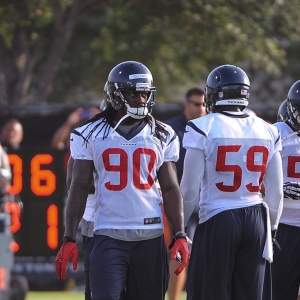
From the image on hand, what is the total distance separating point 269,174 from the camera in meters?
6.68

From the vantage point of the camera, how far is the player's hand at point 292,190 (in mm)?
7270

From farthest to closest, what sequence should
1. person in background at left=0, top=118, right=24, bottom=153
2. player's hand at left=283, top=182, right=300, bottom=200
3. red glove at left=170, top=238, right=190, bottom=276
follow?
person in background at left=0, top=118, right=24, bottom=153 → player's hand at left=283, top=182, right=300, bottom=200 → red glove at left=170, top=238, right=190, bottom=276

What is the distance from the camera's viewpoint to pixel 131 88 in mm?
6484

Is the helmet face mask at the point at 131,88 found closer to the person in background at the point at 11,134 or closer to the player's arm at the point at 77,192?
the player's arm at the point at 77,192

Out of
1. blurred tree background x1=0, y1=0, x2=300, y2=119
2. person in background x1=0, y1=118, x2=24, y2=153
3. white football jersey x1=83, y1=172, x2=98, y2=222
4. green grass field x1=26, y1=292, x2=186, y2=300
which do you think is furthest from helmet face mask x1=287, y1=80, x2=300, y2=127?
blurred tree background x1=0, y1=0, x2=300, y2=119

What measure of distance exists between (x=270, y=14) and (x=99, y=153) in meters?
12.4

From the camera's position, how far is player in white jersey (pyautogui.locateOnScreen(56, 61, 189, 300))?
20.6 ft

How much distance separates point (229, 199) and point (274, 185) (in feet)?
1.19

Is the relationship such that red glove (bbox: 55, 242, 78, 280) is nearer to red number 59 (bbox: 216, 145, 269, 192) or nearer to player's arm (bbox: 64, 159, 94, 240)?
player's arm (bbox: 64, 159, 94, 240)

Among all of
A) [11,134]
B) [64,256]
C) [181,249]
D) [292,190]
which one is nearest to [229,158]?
[181,249]

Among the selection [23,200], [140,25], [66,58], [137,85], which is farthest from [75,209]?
[66,58]

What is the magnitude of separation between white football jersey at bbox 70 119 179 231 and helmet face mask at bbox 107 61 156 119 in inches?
6.8

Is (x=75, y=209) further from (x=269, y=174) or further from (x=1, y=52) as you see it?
(x=1, y=52)

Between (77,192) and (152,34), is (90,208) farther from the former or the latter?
(152,34)
